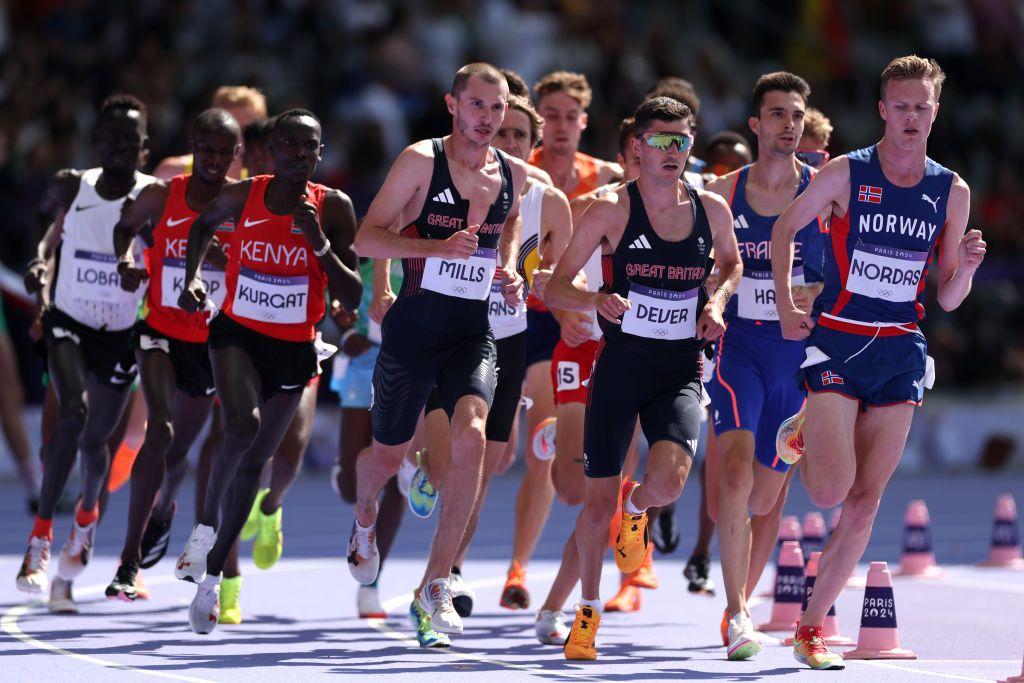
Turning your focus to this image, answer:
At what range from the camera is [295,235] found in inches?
346

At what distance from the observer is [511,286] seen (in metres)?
8.35

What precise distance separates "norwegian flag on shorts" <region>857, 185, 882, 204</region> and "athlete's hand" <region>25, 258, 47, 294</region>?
163 inches

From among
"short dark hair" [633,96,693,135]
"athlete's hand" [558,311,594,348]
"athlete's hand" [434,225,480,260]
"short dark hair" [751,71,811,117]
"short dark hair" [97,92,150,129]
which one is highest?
"short dark hair" [751,71,811,117]

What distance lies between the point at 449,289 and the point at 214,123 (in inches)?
67.2

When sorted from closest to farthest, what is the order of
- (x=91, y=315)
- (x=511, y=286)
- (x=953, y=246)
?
1. (x=953, y=246)
2. (x=511, y=286)
3. (x=91, y=315)

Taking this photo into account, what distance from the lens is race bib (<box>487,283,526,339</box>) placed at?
360 inches

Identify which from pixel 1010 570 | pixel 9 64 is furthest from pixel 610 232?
pixel 9 64

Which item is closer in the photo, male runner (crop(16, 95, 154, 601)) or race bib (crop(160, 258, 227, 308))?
race bib (crop(160, 258, 227, 308))

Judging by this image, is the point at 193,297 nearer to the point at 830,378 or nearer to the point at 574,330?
the point at 574,330

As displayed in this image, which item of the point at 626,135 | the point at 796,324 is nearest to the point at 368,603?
the point at 626,135

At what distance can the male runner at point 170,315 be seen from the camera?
933cm

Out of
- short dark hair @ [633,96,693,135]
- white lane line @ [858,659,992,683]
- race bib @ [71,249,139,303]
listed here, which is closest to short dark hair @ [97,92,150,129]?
race bib @ [71,249,139,303]

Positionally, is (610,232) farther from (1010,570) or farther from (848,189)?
(1010,570)

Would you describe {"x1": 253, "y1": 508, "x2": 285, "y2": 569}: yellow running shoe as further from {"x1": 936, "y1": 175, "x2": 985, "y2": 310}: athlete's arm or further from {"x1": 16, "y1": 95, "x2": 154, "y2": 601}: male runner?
{"x1": 936, "y1": 175, "x2": 985, "y2": 310}: athlete's arm
